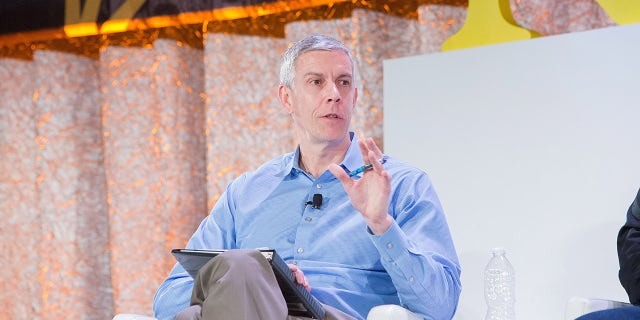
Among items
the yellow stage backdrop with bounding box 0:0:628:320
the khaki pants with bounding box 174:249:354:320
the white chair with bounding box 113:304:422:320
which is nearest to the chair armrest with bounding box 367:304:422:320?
the white chair with bounding box 113:304:422:320

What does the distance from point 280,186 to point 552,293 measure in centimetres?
94

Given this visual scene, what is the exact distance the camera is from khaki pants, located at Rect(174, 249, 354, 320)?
1.80 meters

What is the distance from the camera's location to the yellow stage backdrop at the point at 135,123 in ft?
12.6

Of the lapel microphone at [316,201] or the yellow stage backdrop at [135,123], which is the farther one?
the yellow stage backdrop at [135,123]

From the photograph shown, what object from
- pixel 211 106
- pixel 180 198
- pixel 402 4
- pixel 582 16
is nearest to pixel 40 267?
pixel 180 198

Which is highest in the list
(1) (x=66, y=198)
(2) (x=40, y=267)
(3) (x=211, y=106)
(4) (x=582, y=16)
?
(4) (x=582, y=16)

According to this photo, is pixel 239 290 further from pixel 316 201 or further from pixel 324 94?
pixel 324 94

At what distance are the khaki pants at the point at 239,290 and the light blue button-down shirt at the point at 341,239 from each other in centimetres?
29

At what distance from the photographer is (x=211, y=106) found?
163 inches

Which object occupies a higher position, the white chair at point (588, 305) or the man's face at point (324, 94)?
the man's face at point (324, 94)

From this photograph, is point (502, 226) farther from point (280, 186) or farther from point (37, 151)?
point (37, 151)

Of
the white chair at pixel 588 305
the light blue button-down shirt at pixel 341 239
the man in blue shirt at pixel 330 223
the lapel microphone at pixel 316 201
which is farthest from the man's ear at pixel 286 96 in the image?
the white chair at pixel 588 305

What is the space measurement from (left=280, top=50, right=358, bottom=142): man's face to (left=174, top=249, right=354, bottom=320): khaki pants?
60cm

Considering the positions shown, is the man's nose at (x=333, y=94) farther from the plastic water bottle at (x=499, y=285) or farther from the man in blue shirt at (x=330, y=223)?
the plastic water bottle at (x=499, y=285)
